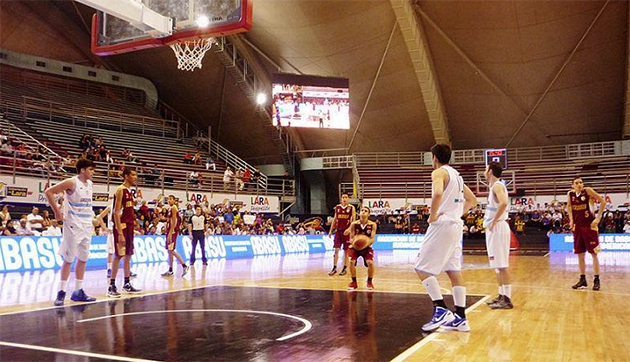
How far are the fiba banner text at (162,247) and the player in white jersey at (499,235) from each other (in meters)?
10.7

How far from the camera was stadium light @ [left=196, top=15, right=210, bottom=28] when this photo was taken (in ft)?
35.0

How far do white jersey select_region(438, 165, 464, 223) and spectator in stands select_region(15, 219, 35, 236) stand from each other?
13000mm

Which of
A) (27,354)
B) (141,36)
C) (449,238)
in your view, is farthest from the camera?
(141,36)

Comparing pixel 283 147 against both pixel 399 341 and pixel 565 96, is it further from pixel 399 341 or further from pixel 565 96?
pixel 399 341

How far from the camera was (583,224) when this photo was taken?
365 inches

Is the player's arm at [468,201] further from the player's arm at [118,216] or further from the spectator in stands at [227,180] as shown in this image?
the spectator in stands at [227,180]

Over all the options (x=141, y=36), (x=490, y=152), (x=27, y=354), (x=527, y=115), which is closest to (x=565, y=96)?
(x=527, y=115)

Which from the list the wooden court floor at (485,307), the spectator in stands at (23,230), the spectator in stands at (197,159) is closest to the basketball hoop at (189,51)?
the wooden court floor at (485,307)

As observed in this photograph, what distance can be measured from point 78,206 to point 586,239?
26.4 feet

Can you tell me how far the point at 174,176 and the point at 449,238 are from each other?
71.2ft

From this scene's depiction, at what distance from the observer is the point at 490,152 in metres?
26.5

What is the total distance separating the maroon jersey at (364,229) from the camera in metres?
9.52

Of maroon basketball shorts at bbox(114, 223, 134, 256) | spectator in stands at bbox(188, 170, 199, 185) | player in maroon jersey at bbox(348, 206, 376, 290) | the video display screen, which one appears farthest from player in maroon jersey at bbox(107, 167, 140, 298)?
the video display screen

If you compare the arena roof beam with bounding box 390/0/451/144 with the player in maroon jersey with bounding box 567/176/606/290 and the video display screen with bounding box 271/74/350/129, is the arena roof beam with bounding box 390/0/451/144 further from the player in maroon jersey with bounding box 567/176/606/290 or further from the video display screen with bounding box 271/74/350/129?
the player in maroon jersey with bounding box 567/176/606/290
